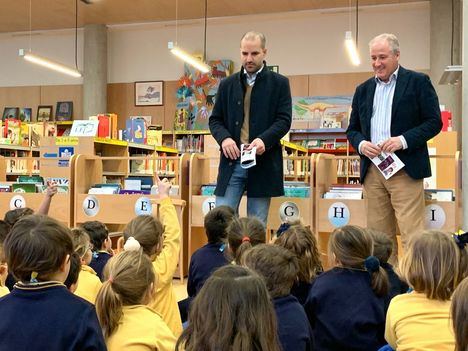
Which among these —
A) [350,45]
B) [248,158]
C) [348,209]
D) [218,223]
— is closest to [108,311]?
[218,223]

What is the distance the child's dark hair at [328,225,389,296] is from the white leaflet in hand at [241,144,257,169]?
3.22 ft

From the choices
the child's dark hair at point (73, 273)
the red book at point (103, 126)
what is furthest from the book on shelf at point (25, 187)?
the child's dark hair at point (73, 273)

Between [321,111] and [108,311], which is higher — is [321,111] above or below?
above

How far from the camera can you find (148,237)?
2.48 metres

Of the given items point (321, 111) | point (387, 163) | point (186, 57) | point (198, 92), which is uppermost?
point (186, 57)


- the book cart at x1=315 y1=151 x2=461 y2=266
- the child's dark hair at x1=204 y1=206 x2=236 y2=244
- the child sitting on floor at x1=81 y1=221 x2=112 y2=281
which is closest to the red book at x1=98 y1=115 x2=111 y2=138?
the book cart at x1=315 y1=151 x2=461 y2=266

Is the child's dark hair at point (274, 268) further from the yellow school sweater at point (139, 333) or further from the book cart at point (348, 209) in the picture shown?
the book cart at point (348, 209)

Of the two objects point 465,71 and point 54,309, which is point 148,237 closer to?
point 54,309

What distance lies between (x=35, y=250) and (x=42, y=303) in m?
0.15

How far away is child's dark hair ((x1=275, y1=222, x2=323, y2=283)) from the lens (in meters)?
2.48

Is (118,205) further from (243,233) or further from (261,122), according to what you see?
(243,233)

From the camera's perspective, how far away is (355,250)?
7.21ft

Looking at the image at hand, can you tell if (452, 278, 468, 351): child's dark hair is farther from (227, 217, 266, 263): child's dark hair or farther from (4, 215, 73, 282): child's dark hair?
(227, 217, 266, 263): child's dark hair

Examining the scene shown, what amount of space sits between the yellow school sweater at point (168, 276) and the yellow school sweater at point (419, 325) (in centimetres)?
96
